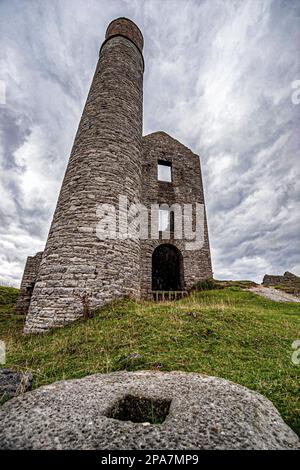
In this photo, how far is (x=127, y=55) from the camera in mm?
10984

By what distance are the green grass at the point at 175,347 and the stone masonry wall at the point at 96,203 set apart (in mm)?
Answer: 636

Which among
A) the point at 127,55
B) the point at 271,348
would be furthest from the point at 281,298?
the point at 127,55

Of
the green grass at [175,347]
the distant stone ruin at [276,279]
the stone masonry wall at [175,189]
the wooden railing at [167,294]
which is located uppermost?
the stone masonry wall at [175,189]

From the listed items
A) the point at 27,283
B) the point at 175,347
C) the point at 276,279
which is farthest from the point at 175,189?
the point at 175,347

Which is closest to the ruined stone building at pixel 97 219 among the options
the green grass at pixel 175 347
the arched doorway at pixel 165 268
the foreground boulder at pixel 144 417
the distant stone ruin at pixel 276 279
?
the arched doorway at pixel 165 268

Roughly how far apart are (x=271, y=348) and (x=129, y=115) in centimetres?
930

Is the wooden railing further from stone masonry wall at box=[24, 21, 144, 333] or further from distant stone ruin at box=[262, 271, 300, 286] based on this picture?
distant stone ruin at box=[262, 271, 300, 286]

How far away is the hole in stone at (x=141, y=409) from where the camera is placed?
213 centimetres

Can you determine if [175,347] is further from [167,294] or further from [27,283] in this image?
[27,283]

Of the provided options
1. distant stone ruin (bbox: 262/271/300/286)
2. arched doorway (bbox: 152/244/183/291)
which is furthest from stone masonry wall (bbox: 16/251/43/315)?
distant stone ruin (bbox: 262/271/300/286)

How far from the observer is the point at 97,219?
7500 mm

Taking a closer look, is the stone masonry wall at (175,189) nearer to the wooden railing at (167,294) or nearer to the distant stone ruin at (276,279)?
the wooden railing at (167,294)

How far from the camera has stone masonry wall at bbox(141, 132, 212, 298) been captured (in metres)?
13.2
